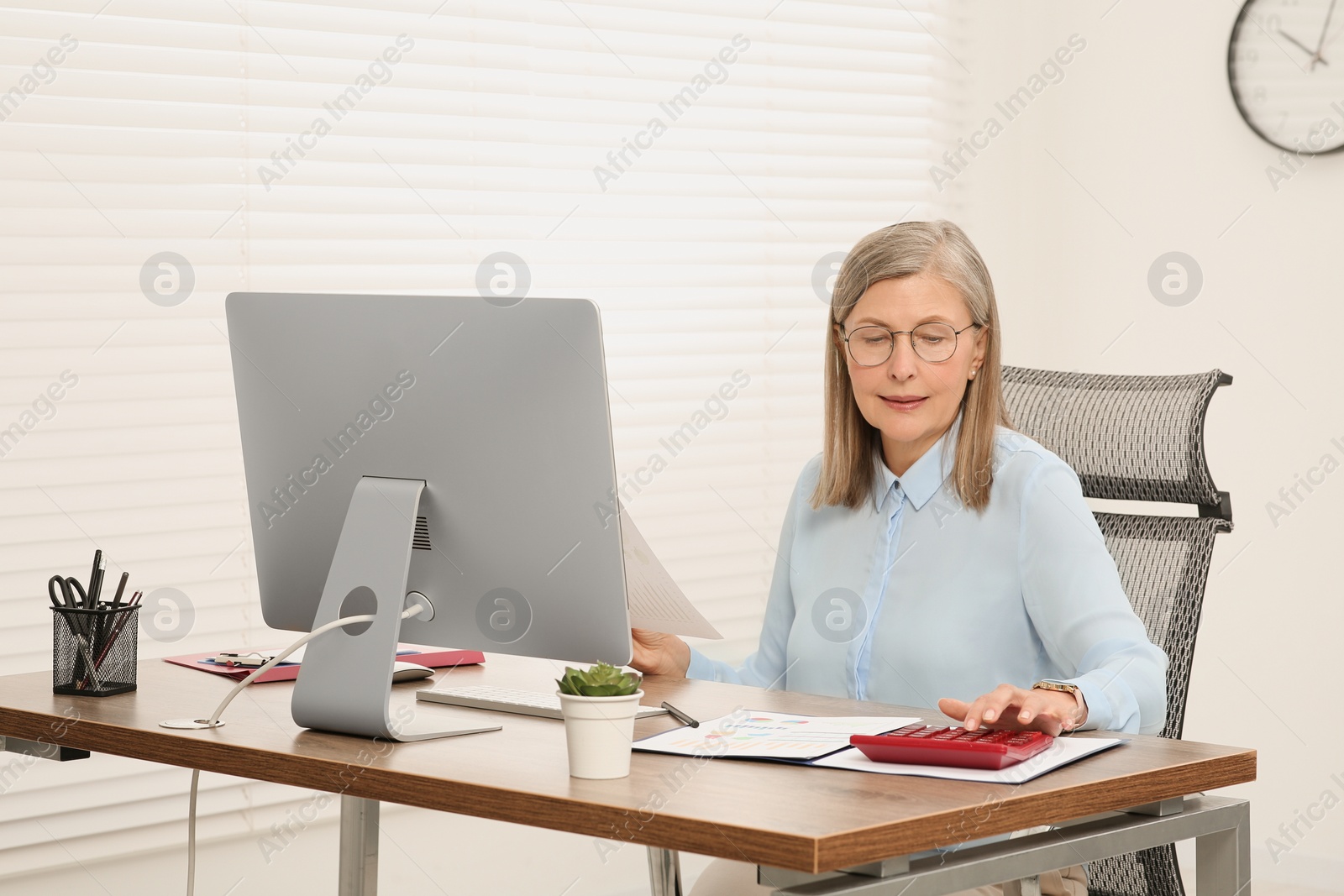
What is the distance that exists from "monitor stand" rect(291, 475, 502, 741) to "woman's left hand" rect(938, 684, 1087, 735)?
0.50 meters

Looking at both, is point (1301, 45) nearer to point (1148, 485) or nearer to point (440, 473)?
point (1148, 485)

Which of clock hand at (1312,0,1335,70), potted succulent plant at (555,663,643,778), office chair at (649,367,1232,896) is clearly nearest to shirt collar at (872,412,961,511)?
office chair at (649,367,1232,896)

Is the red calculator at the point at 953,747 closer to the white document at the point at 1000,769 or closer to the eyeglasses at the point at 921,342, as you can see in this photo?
the white document at the point at 1000,769

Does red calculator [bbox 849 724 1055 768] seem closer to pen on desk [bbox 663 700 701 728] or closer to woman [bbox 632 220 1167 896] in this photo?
pen on desk [bbox 663 700 701 728]

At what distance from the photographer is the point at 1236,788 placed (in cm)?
300

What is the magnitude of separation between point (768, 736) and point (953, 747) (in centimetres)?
23

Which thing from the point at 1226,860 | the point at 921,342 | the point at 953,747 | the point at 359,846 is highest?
the point at 921,342

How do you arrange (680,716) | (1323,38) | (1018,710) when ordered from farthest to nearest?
(1323,38) → (680,716) → (1018,710)

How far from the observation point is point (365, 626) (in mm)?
1428

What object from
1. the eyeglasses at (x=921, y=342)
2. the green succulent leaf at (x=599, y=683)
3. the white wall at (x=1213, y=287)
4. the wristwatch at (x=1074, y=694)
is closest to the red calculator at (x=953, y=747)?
the wristwatch at (x=1074, y=694)

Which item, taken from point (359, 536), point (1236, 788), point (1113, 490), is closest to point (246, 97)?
point (359, 536)

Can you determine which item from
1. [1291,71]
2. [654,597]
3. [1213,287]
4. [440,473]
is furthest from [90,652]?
[1291,71]

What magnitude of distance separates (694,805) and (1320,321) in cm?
265

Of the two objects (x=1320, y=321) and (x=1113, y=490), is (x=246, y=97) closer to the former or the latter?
(x=1113, y=490)
